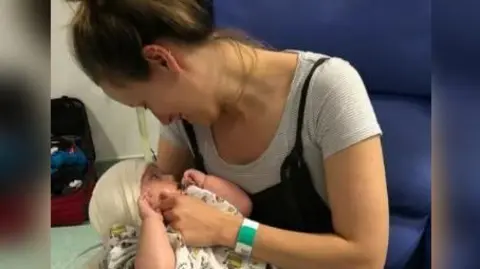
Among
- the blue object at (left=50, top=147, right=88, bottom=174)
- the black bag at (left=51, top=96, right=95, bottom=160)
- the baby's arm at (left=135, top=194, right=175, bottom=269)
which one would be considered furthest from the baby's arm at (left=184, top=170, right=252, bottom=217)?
the black bag at (left=51, top=96, right=95, bottom=160)

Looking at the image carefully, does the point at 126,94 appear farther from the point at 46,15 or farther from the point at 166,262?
the point at 46,15

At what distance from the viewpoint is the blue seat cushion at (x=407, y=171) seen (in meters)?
1.26

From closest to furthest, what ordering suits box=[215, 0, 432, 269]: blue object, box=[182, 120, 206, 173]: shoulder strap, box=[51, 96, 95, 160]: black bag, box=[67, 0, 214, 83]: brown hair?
box=[67, 0, 214, 83]: brown hair, box=[182, 120, 206, 173]: shoulder strap, box=[215, 0, 432, 269]: blue object, box=[51, 96, 95, 160]: black bag

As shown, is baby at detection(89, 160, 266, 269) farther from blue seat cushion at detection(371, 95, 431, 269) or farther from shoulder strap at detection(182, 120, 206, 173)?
blue seat cushion at detection(371, 95, 431, 269)

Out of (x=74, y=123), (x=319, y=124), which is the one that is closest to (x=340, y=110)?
(x=319, y=124)

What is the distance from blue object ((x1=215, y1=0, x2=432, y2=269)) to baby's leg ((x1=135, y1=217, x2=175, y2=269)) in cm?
46

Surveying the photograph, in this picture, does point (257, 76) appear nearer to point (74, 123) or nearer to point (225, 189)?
point (225, 189)

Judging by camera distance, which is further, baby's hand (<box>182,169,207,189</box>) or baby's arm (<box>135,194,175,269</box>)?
baby's hand (<box>182,169,207,189</box>)

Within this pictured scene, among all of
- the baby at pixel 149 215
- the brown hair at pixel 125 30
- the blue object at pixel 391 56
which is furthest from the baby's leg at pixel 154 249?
the blue object at pixel 391 56

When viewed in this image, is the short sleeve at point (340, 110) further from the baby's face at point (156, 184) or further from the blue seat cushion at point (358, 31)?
the blue seat cushion at point (358, 31)

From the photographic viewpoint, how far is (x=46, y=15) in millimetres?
399

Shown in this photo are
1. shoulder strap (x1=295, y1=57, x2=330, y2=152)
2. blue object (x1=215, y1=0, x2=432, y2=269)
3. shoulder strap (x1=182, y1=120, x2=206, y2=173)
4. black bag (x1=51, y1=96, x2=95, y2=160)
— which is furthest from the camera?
black bag (x1=51, y1=96, x2=95, y2=160)

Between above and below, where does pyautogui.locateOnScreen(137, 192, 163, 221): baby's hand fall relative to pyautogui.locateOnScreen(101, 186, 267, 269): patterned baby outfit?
above

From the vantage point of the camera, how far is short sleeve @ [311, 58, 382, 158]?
37.1 inches
